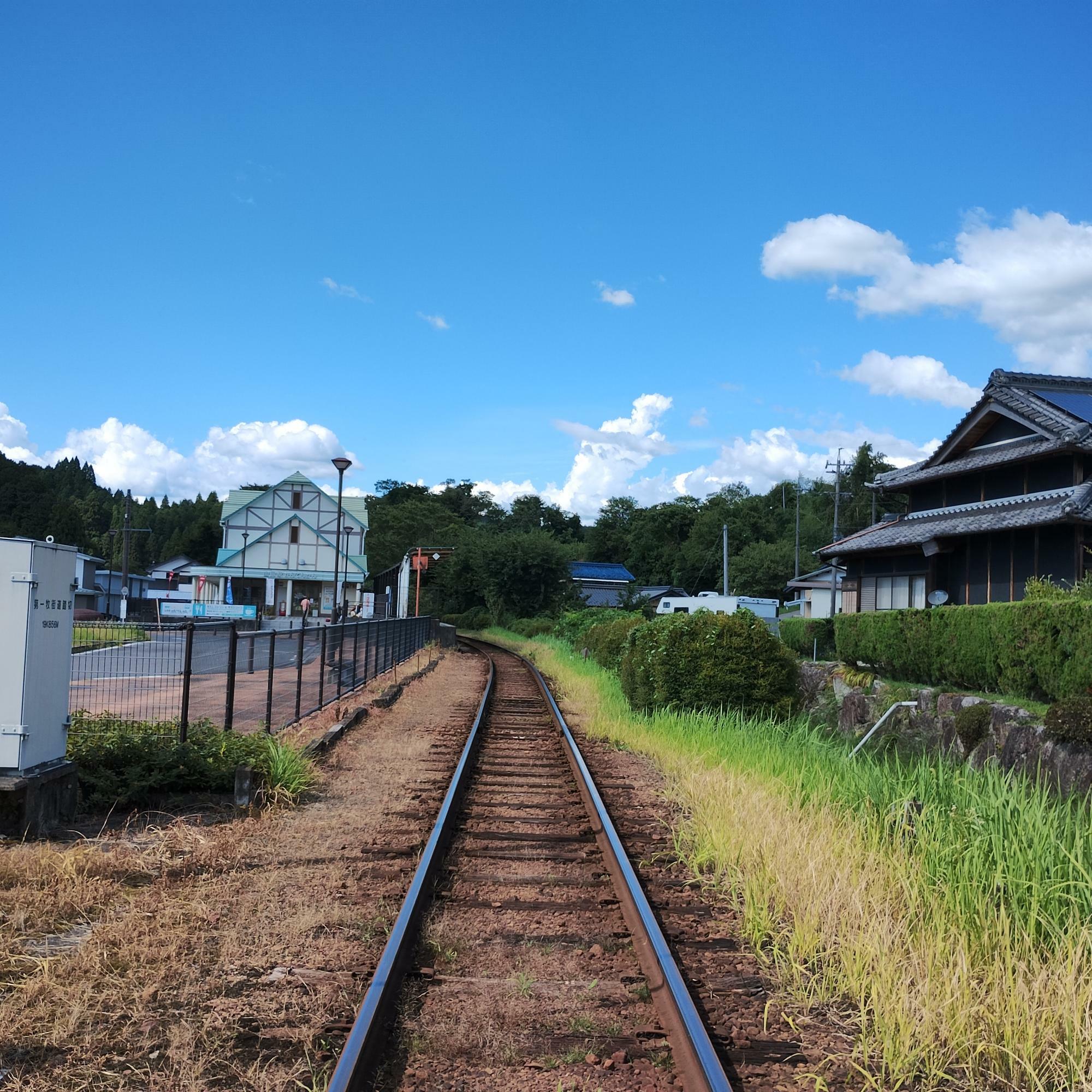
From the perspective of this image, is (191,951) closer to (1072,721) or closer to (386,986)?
(386,986)

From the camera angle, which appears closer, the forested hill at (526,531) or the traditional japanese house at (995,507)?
the traditional japanese house at (995,507)

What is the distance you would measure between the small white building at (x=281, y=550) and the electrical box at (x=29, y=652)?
58305 millimetres

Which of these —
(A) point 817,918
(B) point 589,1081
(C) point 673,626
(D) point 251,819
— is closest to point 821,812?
(A) point 817,918

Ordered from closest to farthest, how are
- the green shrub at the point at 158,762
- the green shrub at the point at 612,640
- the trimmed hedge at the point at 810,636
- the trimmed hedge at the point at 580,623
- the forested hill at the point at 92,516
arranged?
the green shrub at the point at 158,762 < the green shrub at the point at 612,640 < the trimmed hedge at the point at 810,636 < the trimmed hedge at the point at 580,623 < the forested hill at the point at 92,516

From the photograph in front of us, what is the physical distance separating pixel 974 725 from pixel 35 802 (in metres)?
11.8

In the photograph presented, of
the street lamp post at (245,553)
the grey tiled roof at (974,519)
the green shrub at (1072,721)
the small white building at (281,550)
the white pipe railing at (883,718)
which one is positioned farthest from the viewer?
the small white building at (281,550)

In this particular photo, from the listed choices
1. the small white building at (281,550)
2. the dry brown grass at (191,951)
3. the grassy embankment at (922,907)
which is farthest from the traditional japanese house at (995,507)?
the small white building at (281,550)

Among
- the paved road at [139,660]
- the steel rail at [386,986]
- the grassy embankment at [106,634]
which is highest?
the grassy embankment at [106,634]

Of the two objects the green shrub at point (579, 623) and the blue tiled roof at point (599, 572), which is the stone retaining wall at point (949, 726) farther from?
the blue tiled roof at point (599, 572)

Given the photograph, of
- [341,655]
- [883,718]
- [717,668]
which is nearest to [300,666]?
[341,655]

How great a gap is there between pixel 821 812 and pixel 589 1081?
3447 millimetres

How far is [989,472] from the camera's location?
24828 mm

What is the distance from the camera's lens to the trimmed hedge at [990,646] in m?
12.0

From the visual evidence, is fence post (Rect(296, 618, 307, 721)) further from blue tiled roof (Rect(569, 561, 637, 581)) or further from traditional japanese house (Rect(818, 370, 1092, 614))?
blue tiled roof (Rect(569, 561, 637, 581))
